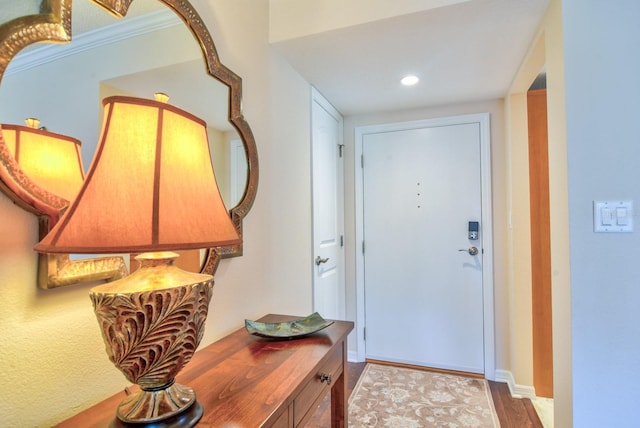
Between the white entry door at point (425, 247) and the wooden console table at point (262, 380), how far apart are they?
58.3 inches

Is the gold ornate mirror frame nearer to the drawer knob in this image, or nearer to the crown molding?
the crown molding

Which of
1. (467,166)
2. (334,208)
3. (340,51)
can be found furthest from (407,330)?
(340,51)

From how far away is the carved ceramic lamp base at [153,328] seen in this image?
25.2 inches

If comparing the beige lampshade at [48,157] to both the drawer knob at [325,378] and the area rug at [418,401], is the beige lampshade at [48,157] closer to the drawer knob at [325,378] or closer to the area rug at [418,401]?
the drawer knob at [325,378]

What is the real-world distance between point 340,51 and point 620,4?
1143 millimetres

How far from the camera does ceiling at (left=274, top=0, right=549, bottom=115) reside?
1479 mm

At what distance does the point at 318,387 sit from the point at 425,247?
183cm

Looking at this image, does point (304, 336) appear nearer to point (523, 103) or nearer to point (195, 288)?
point (195, 288)

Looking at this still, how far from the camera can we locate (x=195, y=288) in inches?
28.3

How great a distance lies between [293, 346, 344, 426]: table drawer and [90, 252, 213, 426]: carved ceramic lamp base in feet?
1.00

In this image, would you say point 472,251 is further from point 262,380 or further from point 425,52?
point 262,380

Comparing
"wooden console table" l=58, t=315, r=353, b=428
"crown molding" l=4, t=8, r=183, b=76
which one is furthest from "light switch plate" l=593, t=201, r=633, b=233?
"crown molding" l=4, t=8, r=183, b=76

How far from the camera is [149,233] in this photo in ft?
1.99

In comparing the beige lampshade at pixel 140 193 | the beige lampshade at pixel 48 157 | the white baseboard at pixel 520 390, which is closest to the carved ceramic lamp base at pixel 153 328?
the beige lampshade at pixel 140 193
